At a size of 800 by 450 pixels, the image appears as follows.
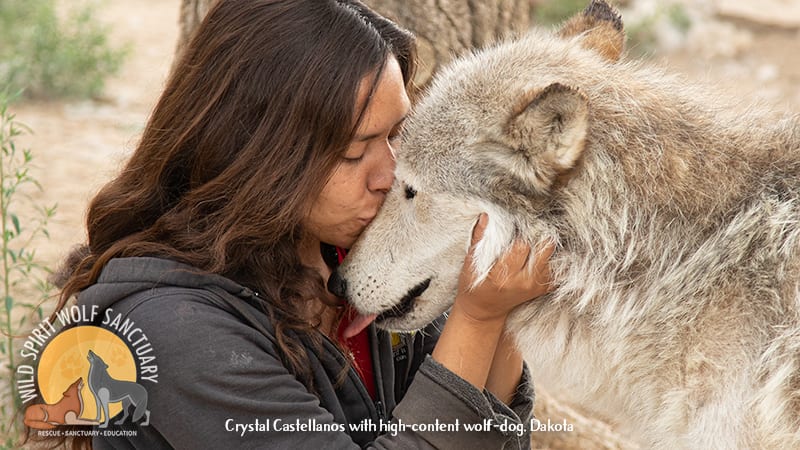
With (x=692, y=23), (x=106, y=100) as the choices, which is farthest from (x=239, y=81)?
(x=692, y=23)

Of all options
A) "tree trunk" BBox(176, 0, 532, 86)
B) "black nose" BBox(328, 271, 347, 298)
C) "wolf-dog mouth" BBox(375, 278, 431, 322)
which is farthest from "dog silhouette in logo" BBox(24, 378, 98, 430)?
"tree trunk" BBox(176, 0, 532, 86)

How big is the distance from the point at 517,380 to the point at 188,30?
2287mm

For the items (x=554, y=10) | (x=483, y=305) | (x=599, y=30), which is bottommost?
(x=483, y=305)

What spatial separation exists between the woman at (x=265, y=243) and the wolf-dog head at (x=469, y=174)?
0.08 meters

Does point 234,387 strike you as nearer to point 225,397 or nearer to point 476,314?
point 225,397

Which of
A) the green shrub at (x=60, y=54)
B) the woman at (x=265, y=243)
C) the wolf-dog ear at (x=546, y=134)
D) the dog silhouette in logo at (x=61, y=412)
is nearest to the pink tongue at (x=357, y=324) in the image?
the woman at (x=265, y=243)

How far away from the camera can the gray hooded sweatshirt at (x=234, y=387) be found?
239 centimetres

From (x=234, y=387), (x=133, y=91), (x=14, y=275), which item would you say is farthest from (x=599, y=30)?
(x=133, y=91)

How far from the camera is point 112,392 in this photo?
2.60m

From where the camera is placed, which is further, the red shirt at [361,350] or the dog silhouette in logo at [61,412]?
the red shirt at [361,350]

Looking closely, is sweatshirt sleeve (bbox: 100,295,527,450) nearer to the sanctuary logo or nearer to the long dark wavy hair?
the sanctuary logo

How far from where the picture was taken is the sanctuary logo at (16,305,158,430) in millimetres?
2461

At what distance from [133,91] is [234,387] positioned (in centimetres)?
749

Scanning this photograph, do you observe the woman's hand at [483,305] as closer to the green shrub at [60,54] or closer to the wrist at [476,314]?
the wrist at [476,314]
